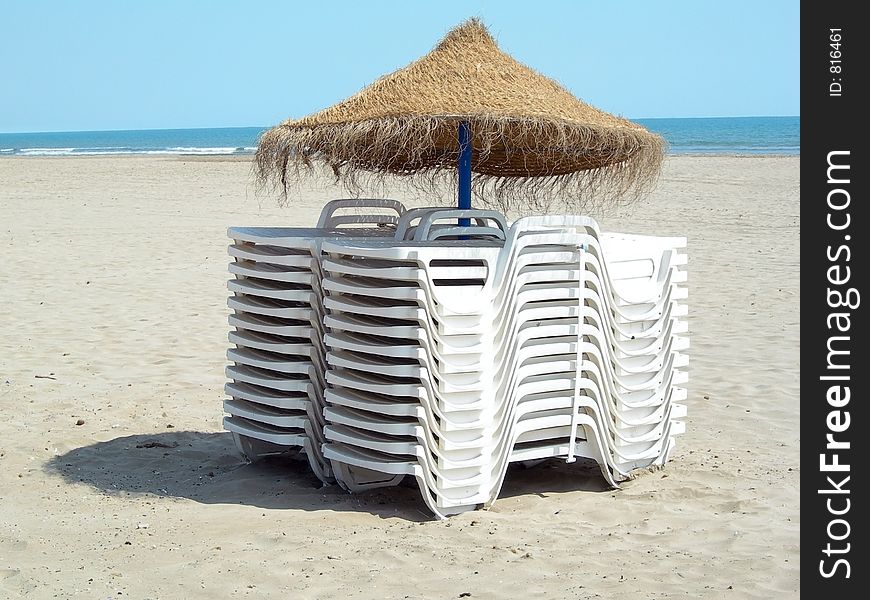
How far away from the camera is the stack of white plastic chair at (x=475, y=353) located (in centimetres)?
422

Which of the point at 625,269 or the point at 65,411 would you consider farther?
the point at 65,411

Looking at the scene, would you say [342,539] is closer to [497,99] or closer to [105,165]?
[497,99]

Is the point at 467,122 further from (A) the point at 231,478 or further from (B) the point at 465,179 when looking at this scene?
(A) the point at 231,478

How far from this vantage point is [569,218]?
174 inches

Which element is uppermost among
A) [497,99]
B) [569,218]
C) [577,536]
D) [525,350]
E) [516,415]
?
A: [497,99]

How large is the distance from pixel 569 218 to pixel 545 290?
1.05 feet

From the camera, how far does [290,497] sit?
15.1 feet

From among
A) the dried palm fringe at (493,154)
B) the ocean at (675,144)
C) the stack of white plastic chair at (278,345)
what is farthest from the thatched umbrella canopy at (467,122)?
the ocean at (675,144)

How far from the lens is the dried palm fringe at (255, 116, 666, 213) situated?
4.43m

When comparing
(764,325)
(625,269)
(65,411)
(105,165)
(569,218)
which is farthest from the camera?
(105,165)

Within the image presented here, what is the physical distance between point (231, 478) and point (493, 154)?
2265 millimetres

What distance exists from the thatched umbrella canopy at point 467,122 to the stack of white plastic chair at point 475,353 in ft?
1.31
